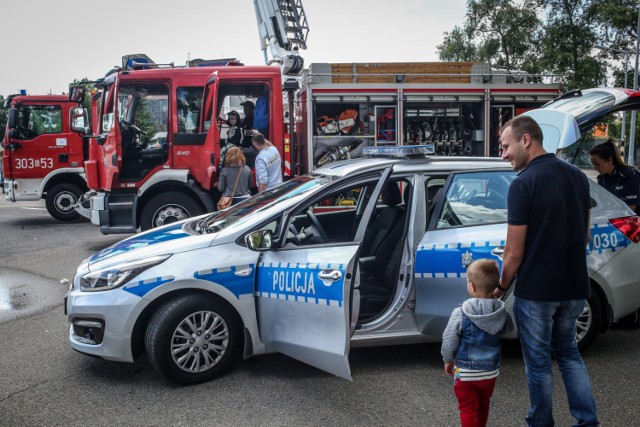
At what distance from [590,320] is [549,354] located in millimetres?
1720

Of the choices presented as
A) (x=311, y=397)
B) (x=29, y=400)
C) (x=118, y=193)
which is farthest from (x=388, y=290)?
(x=118, y=193)

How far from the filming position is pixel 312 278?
3.98 metres

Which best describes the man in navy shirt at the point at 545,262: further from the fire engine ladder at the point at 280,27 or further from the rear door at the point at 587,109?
the fire engine ladder at the point at 280,27

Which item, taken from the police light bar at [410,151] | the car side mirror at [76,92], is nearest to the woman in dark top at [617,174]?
the police light bar at [410,151]

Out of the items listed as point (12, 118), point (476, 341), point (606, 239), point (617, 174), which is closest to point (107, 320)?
point (476, 341)

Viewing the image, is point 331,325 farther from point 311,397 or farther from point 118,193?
point 118,193

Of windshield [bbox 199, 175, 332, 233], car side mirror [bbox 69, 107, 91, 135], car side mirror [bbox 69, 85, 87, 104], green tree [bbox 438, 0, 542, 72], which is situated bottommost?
windshield [bbox 199, 175, 332, 233]

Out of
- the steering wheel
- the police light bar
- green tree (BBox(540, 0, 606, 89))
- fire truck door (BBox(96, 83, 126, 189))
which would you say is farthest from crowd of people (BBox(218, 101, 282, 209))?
green tree (BBox(540, 0, 606, 89))

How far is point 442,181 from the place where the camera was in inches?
184

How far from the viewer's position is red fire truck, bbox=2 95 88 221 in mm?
13242

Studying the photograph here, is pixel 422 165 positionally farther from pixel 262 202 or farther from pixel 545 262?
pixel 545 262

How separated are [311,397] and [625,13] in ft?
91.5

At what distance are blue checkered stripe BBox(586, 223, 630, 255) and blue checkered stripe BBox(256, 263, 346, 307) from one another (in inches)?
79.4

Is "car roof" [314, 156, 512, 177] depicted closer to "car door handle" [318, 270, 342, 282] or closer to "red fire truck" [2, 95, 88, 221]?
"car door handle" [318, 270, 342, 282]
